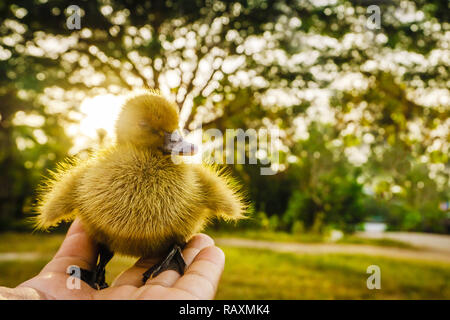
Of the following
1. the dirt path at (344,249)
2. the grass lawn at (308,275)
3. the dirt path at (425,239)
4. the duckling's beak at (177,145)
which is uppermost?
the duckling's beak at (177,145)

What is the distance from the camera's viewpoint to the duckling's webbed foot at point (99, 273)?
5.98 feet

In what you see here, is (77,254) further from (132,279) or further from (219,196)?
(219,196)

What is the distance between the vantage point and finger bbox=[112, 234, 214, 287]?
5.57ft

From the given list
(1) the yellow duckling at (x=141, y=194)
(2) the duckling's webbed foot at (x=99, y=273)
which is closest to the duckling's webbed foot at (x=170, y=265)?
(1) the yellow duckling at (x=141, y=194)

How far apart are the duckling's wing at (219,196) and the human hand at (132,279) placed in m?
0.21

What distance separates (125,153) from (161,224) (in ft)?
1.39

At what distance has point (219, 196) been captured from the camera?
1878 mm

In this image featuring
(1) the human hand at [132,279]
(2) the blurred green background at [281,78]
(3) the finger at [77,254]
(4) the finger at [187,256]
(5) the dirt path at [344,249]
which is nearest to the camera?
(1) the human hand at [132,279]

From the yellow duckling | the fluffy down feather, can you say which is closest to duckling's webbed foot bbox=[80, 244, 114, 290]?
the yellow duckling

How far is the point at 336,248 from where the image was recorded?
862cm

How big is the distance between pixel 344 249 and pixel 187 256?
7.49 m

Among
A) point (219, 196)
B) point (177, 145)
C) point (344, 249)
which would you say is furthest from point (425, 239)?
point (177, 145)

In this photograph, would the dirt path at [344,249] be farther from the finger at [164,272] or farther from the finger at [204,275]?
the finger at [204,275]
